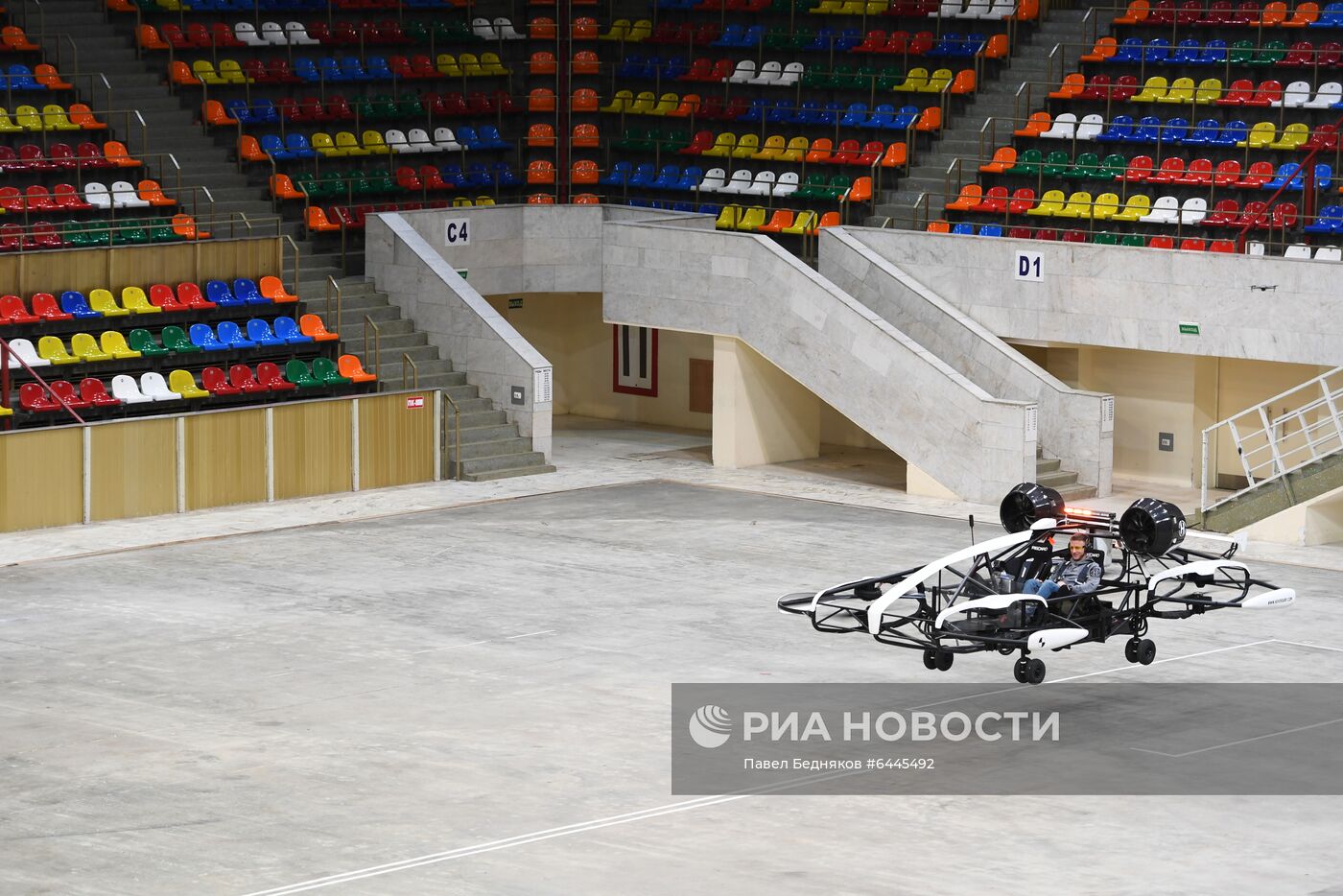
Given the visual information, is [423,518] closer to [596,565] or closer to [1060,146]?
[596,565]

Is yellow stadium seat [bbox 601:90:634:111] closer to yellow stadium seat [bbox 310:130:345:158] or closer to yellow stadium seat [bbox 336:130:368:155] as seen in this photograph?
yellow stadium seat [bbox 336:130:368:155]

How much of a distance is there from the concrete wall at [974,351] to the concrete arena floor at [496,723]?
346 centimetres

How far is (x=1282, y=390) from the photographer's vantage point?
31.6 metres

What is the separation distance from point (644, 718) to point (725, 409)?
15451 mm

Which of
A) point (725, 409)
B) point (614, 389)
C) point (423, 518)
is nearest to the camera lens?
point (423, 518)

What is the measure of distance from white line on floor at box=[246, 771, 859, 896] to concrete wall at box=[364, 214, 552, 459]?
16666 mm

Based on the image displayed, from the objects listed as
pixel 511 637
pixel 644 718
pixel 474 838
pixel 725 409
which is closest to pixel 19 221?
pixel 725 409

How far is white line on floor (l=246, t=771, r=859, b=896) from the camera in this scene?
14656 millimetres

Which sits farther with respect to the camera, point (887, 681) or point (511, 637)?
point (511, 637)

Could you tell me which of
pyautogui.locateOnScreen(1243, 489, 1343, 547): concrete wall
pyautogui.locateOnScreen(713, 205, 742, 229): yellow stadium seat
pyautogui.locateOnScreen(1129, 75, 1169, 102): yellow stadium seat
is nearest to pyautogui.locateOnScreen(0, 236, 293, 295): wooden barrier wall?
pyautogui.locateOnScreen(713, 205, 742, 229): yellow stadium seat

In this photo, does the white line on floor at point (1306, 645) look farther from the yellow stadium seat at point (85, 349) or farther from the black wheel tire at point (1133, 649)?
the yellow stadium seat at point (85, 349)

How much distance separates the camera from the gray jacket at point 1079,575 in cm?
1880

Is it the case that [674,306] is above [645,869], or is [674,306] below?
above

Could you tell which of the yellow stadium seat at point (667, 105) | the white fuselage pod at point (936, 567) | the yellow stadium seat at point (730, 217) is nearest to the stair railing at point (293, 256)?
the yellow stadium seat at point (730, 217)
